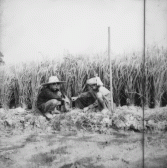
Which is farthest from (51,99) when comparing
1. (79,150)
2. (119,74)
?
(119,74)

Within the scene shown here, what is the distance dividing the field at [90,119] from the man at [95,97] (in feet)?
0.23

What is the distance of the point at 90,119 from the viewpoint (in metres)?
2.96

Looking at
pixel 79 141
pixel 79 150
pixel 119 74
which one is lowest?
pixel 79 150

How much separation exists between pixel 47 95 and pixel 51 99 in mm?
77

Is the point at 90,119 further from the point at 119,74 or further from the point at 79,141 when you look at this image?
the point at 119,74

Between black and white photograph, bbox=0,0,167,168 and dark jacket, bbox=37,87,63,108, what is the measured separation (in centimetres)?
1

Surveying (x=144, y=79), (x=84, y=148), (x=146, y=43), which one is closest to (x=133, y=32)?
(x=146, y=43)

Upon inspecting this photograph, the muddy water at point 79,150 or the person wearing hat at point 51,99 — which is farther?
the person wearing hat at point 51,99

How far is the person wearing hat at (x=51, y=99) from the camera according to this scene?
298 centimetres

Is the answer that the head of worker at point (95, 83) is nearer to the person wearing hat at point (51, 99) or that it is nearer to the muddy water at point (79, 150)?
the person wearing hat at point (51, 99)

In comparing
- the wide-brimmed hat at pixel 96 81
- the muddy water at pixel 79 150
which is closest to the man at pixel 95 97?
the wide-brimmed hat at pixel 96 81

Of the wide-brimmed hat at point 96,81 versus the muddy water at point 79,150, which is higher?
the wide-brimmed hat at point 96,81

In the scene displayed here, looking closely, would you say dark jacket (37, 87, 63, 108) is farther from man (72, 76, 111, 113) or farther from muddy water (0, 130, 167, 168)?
muddy water (0, 130, 167, 168)

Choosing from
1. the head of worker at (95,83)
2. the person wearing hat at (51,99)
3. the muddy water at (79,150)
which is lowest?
the muddy water at (79,150)
